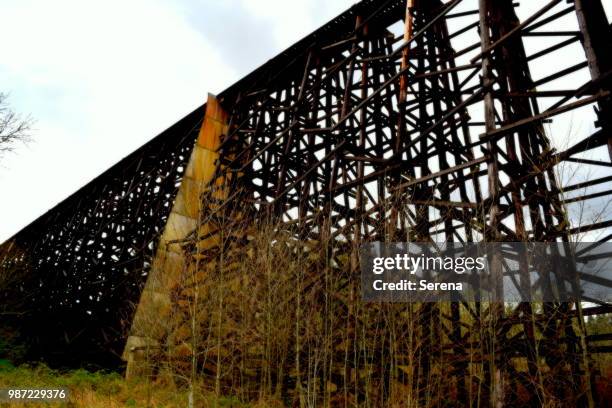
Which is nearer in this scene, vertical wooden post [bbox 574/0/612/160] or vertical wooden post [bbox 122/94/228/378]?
vertical wooden post [bbox 574/0/612/160]

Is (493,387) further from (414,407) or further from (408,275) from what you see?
(408,275)

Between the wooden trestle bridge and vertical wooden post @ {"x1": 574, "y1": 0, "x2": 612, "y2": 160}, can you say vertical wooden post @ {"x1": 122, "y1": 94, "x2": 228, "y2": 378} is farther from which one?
vertical wooden post @ {"x1": 574, "y1": 0, "x2": 612, "y2": 160}

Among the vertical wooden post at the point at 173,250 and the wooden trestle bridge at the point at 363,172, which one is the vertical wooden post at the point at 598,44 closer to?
the wooden trestle bridge at the point at 363,172

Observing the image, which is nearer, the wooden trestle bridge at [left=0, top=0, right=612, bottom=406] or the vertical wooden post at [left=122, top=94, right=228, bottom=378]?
Result: the wooden trestle bridge at [left=0, top=0, right=612, bottom=406]

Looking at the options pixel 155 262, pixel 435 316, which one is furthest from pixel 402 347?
pixel 155 262

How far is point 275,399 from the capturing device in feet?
22.3

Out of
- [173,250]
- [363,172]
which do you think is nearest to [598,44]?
[363,172]

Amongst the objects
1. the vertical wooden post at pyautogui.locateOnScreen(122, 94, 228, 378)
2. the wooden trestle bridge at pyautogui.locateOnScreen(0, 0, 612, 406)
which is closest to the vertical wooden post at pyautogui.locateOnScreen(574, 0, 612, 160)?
the wooden trestle bridge at pyautogui.locateOnScreen(0, 0, 612, 406)

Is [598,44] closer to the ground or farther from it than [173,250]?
farther from it

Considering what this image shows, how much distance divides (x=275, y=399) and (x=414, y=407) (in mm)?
2312

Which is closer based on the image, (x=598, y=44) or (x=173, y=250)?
(x=598, y=44)

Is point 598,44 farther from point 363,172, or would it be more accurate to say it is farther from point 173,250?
point 173,250

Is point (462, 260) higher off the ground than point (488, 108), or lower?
lower

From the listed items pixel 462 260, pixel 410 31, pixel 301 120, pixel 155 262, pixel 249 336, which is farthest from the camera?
pixel 155 262
